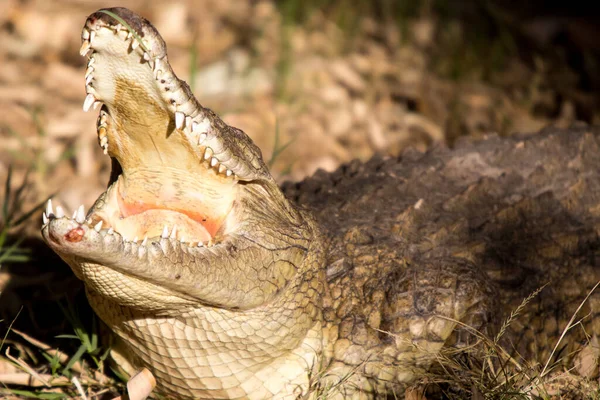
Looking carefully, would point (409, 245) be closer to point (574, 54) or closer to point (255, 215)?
point (255, 215)

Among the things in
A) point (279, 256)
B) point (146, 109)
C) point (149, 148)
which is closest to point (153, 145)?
point (149, 148)

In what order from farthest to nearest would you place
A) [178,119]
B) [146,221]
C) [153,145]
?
[146,221], [153,145], [178,119]

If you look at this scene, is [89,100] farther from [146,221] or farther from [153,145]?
[146,221]

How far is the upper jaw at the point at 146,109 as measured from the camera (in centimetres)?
219

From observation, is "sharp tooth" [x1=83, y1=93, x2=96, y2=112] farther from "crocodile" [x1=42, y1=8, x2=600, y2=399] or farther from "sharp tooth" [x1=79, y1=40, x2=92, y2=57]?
"sharp tooth" [x1=79, y1=40, x2=92, y2=57]

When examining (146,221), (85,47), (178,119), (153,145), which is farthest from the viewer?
(146,221)

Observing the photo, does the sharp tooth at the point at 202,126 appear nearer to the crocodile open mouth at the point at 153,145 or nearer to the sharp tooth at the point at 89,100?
the crocodile open mouth at the point at 153,145

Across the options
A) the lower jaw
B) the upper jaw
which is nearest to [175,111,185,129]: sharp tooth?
the upper jaw

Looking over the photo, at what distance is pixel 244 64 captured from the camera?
6.21 m

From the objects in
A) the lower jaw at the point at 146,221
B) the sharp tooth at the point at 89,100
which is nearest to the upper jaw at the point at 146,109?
the sharp tooth at the point at 89,100

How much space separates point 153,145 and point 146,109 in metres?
0.18

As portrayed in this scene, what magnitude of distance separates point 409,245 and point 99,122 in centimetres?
138

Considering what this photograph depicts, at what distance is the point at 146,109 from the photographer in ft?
7.89

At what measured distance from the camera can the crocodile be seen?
2.29 meters
